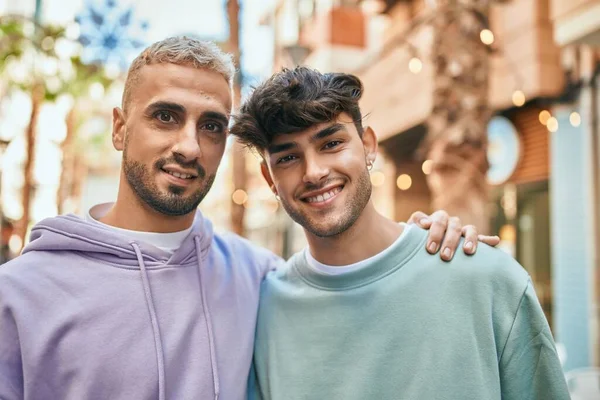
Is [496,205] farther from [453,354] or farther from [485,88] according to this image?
[453,354]

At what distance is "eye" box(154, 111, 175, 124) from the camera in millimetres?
2279

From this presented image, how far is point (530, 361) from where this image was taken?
6.66 ft

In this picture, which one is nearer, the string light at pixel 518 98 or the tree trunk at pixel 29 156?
the string light at pixel 518 98

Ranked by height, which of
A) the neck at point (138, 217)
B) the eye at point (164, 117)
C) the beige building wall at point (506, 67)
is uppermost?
the beige building wall at point (506, 67)

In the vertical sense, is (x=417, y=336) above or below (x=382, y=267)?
below

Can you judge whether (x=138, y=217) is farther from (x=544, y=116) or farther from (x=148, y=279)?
(x=544, y=116)

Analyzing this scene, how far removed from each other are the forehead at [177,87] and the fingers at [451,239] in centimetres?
103

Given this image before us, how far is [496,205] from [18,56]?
28.8 feet

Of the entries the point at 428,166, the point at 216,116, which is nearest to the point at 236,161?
the point at 428,166

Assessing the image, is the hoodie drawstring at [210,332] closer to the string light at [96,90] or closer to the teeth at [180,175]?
the teeth at [180,175]

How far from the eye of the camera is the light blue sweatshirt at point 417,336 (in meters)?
2.04

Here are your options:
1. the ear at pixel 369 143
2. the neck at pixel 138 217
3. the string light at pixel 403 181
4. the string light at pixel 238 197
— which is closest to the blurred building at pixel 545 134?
the string light at pixel 403 181

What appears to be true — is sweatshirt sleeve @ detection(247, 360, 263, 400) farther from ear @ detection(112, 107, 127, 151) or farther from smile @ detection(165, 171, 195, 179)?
ear @ detection(112, 107, 127, 151)

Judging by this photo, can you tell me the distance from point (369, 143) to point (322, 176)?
0.42 metres
